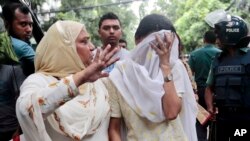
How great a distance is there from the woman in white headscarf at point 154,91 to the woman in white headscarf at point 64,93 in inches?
4.6

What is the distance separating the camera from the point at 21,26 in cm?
309

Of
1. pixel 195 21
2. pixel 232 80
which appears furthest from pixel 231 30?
pixel 195 21

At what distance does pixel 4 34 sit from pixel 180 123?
1280 millimetres

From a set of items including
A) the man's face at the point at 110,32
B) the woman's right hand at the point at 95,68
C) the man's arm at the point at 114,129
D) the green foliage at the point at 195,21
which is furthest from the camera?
the green foliage at the point at 195,21

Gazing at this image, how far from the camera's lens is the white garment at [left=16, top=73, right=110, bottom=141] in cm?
178

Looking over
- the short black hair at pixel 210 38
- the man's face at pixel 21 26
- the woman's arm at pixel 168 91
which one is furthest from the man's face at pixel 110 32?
the short black hair at pixel 210 38

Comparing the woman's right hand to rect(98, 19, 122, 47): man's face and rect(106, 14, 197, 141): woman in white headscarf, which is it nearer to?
rect(106, 14, 197, 141): woman in white headscarf

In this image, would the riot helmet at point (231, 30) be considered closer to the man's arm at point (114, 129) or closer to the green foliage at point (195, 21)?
the man's arm at point (114, 129)

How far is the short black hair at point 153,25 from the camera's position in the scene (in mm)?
2105

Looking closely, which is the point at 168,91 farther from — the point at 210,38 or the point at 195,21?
the point at 195,21


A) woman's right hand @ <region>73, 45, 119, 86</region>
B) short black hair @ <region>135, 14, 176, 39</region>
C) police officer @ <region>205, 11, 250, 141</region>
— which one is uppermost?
short black hair @ <region>135, 14, 176, 39</region>

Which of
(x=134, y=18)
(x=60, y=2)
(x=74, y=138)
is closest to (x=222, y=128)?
(x=74, y=138)

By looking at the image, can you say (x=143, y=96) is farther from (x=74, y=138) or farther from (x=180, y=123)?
(x=74, y=138)

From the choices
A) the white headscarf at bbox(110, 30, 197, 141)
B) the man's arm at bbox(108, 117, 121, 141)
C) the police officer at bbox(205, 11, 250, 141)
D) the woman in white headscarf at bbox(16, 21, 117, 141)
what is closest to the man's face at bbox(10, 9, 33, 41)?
the woman in white headscarf at bbox(16, 21, 117, 141)
